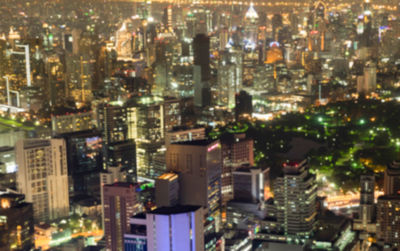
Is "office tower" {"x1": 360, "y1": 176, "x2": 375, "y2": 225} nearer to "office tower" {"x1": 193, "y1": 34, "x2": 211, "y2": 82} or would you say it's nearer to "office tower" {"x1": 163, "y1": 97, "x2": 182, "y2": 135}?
"office tower" {"x1": 163, "y1": 97, "x2": 182, "y2": 135}

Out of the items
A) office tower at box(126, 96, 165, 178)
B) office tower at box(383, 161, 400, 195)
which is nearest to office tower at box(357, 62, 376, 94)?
office tower at box(126, 96, 165, 178)

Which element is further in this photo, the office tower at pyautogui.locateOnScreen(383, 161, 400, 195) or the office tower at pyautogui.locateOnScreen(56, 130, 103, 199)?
the office tower at pyautogui.locateOnScreen(56, 130, 103, 199)

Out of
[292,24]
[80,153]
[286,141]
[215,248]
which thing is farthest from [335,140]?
[292,24]

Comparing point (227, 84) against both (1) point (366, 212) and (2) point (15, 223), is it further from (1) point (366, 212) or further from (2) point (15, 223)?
(2) point (15, 223)

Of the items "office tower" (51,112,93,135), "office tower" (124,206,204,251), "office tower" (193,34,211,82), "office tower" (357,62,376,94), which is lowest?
"office tower" (124,206,204,251)

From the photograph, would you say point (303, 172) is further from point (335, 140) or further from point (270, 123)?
point (270, 123)

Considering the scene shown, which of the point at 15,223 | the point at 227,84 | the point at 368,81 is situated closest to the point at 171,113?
the point at 227,84
